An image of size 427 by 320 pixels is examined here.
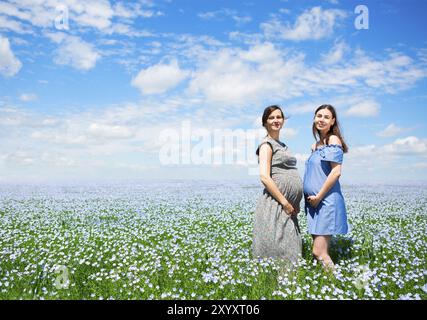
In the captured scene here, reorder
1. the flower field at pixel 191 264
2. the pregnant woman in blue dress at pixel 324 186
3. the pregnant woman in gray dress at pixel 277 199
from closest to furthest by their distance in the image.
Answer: the flower field at pixel 191 264
the pregnant woman in blue dress at pixel 324 186
the pregnant woman in gray dress at pixel 277 199

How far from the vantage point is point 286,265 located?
5.48m

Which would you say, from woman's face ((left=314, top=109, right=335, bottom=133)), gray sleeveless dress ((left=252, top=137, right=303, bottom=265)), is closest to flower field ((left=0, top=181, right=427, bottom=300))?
gray sleeveless dress ((left=252, top=137, right=303, bottom=265))

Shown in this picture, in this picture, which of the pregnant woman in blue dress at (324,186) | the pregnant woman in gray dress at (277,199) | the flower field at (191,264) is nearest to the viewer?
the flower field at (191,264)

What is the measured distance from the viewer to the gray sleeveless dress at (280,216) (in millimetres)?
5539

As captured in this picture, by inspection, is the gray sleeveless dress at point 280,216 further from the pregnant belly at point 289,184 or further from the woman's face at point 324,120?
the woman's face at point 324,120

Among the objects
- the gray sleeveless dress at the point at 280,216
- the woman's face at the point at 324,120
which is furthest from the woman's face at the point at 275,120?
the woman's face at the point at 324,120

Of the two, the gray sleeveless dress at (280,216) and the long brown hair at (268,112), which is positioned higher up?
the long brown hair at (268,112)

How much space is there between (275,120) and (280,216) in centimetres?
151

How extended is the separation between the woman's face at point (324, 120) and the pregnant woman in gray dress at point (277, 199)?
52 centimetres

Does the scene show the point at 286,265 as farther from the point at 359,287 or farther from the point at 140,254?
the point at 140,254

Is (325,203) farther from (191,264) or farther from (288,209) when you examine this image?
(191,264)

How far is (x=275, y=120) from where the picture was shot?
5.42m

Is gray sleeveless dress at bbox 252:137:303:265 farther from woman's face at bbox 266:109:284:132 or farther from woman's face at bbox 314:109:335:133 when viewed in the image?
woman's face at bbox 314:109:335:133

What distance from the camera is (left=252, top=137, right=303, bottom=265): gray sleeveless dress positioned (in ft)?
18.2
